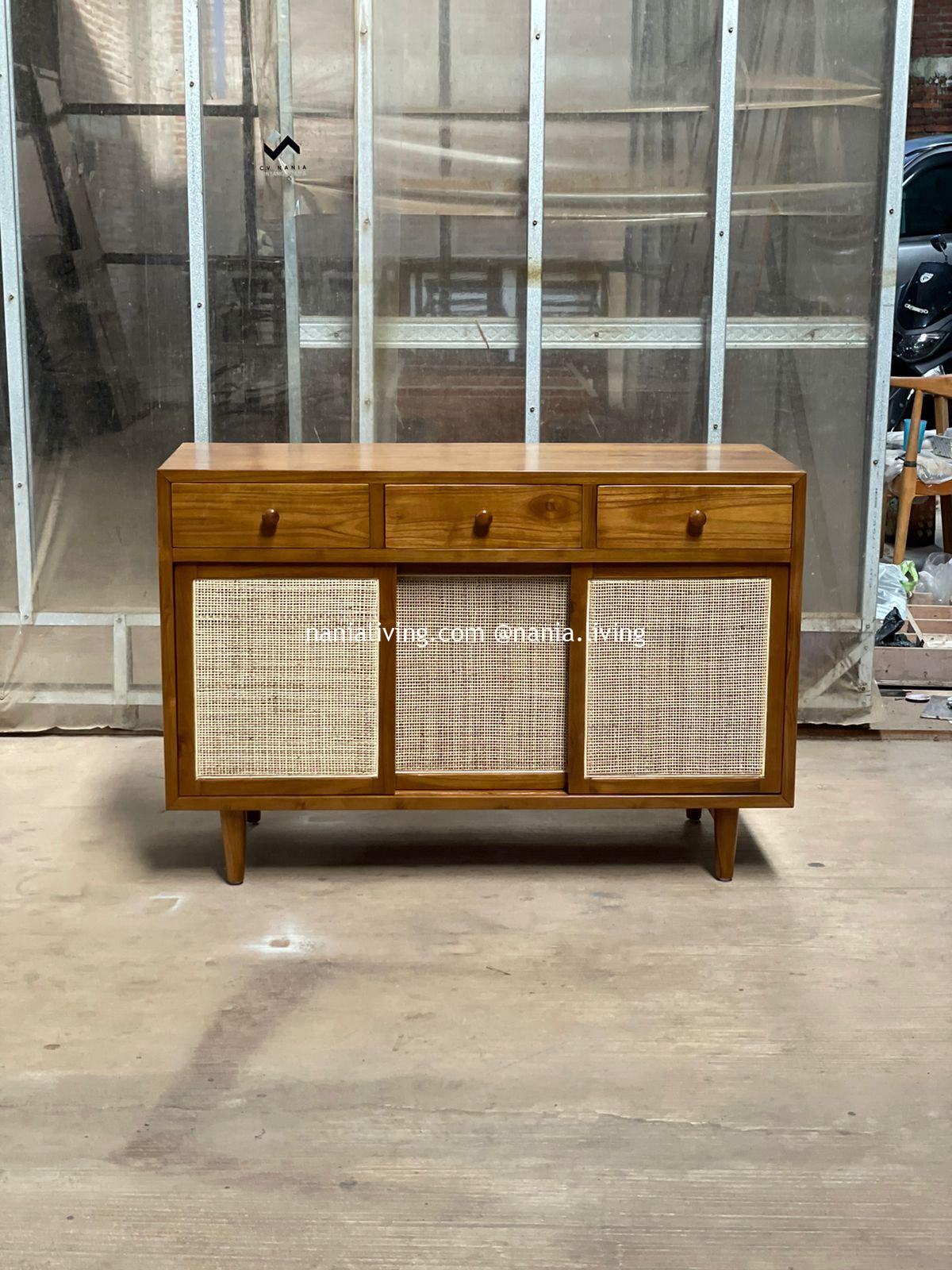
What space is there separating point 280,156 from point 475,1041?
2372 millimetres

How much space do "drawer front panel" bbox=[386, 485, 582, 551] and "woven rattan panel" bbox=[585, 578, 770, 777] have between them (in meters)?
0.17

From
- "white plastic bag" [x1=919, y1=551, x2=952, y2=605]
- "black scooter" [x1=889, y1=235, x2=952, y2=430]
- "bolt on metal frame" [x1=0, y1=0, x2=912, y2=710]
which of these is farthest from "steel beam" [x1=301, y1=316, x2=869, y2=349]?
"black scooter" [x1=889, y1=235, x2=952, y2=430]

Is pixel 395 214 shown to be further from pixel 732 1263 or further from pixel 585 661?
pixel 732 1263

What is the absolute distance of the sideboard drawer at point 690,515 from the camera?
2918 millimetres

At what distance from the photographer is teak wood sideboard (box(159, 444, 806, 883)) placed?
9.54 feet

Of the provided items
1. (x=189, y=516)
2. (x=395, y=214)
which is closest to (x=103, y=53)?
(x=395, y=214)

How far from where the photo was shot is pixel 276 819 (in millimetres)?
3494

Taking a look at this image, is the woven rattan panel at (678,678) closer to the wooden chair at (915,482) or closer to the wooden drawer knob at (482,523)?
the wooden drawer knob at (482,523)

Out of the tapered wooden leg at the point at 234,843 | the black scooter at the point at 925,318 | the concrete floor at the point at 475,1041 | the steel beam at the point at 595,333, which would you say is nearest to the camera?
the concrete floor at the point at 475,1041

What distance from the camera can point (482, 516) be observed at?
114 inches

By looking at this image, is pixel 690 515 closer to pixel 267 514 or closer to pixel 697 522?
pixel 697 522

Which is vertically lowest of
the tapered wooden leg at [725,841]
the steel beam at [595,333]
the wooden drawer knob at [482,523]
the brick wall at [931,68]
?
the tapered wooden leg at [725,841]

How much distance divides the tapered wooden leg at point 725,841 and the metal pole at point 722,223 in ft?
3.88

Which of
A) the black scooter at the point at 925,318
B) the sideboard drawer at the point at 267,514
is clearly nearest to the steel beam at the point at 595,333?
the sideboard drawer at the point at 267,514
